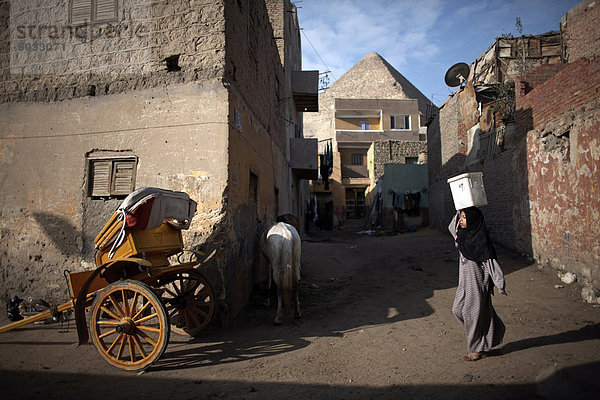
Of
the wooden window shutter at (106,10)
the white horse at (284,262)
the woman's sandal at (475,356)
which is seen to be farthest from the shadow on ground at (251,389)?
the wooden window shutter at (106,10)

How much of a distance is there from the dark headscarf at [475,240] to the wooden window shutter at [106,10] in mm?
6154

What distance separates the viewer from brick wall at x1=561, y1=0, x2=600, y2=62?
14031mm

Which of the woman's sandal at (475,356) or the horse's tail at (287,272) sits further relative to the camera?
the horse's tail at (287,272)

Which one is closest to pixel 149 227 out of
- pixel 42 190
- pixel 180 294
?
pixel 180 294

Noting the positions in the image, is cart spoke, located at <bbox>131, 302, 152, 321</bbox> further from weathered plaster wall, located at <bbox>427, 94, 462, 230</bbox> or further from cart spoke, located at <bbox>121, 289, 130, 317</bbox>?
weathered plaster wall, located at <bbox>427, 94, 462, 230</bbox>

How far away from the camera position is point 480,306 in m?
3.56

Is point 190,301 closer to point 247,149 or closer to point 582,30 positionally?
point 247,149

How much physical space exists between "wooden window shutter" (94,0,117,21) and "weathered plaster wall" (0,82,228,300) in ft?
4.62

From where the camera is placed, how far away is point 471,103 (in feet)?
40.1

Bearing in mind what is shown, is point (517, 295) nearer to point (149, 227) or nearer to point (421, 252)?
point (421, 252)

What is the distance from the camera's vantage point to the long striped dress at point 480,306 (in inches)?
140

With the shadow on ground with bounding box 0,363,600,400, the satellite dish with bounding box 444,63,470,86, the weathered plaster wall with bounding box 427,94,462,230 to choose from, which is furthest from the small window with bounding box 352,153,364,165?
the shadow on ground with bounding box 0,363,600,400

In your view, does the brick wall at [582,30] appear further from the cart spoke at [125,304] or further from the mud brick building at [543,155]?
the cart spoke at [125,304]

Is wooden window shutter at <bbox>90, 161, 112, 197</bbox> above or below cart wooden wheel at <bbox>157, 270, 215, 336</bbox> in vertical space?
above
